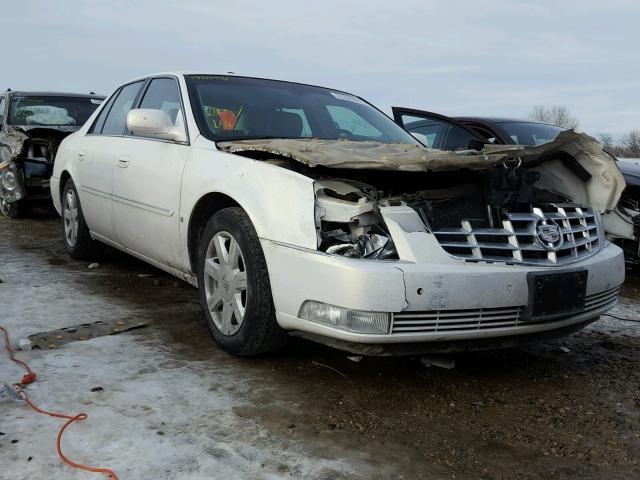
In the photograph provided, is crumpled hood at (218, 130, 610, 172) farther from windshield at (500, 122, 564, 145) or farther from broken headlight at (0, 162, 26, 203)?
broken headlight at (0, 162, 26, 203)

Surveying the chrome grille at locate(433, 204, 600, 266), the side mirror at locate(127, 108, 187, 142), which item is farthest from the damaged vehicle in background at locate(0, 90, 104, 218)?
the chrome grille at locate(433, 204, 600, 266)

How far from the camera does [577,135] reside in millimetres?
3283

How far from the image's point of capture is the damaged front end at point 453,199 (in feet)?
8.91

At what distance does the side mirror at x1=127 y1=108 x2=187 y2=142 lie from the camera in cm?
367

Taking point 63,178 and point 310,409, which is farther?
point 63,178

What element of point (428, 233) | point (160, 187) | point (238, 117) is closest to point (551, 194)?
point (428, 233)

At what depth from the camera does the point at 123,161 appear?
4297 mm

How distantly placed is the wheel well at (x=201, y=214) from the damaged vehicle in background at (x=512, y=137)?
2065mm

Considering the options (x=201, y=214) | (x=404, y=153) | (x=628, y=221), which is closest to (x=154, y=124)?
(x=201, y=214)

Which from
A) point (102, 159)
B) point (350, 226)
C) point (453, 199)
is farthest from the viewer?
point (102, 159)

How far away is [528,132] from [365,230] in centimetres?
413

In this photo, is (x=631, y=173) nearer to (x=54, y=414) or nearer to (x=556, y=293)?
(x=556, y=293)

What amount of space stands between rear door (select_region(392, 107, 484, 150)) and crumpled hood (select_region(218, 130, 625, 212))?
1280 mm

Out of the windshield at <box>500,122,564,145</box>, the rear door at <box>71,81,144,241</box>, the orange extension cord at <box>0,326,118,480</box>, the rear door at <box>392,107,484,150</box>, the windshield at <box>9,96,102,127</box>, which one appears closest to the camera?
the orange extension cord at <box>0,326,118,480</box>
